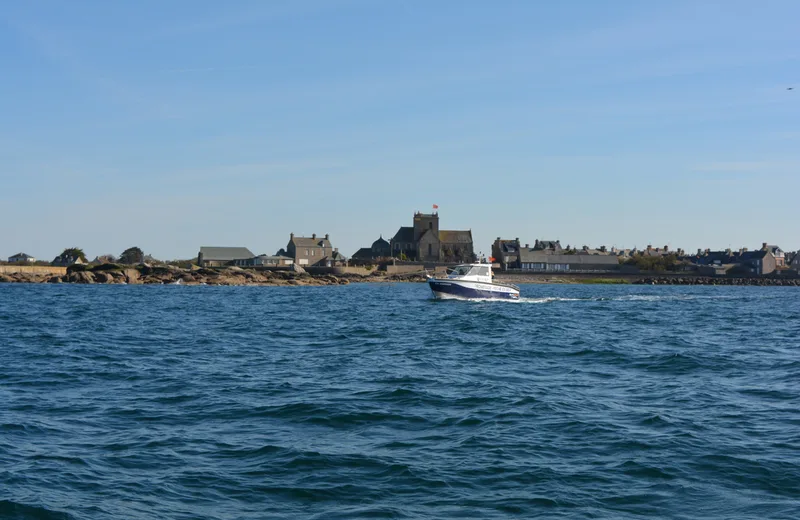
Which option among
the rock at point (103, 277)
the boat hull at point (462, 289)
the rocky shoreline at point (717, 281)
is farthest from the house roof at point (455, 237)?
the boat hull at point (462, 289)

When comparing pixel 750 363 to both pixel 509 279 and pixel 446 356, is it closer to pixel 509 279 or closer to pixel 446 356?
pixel 446 356

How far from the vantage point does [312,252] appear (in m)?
151

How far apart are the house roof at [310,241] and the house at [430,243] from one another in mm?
15495

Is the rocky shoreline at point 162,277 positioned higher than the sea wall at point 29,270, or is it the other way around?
the sea wall at point 29,270

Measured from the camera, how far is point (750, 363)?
22859 mm

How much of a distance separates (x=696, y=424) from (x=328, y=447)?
6.66m

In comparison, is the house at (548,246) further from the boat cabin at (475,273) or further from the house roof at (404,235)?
the boat cabin at (475,273)

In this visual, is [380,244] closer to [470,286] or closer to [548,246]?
[548,246]

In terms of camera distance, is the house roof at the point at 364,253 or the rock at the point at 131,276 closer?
→ the rock at the point at 131,276

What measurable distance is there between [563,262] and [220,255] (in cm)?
6758

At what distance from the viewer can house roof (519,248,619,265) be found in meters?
157

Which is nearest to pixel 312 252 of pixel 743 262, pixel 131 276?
pixel 131 276

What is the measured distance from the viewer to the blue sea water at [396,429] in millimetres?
9914

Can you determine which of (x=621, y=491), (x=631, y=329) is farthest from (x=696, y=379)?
(x=631, y=329)
